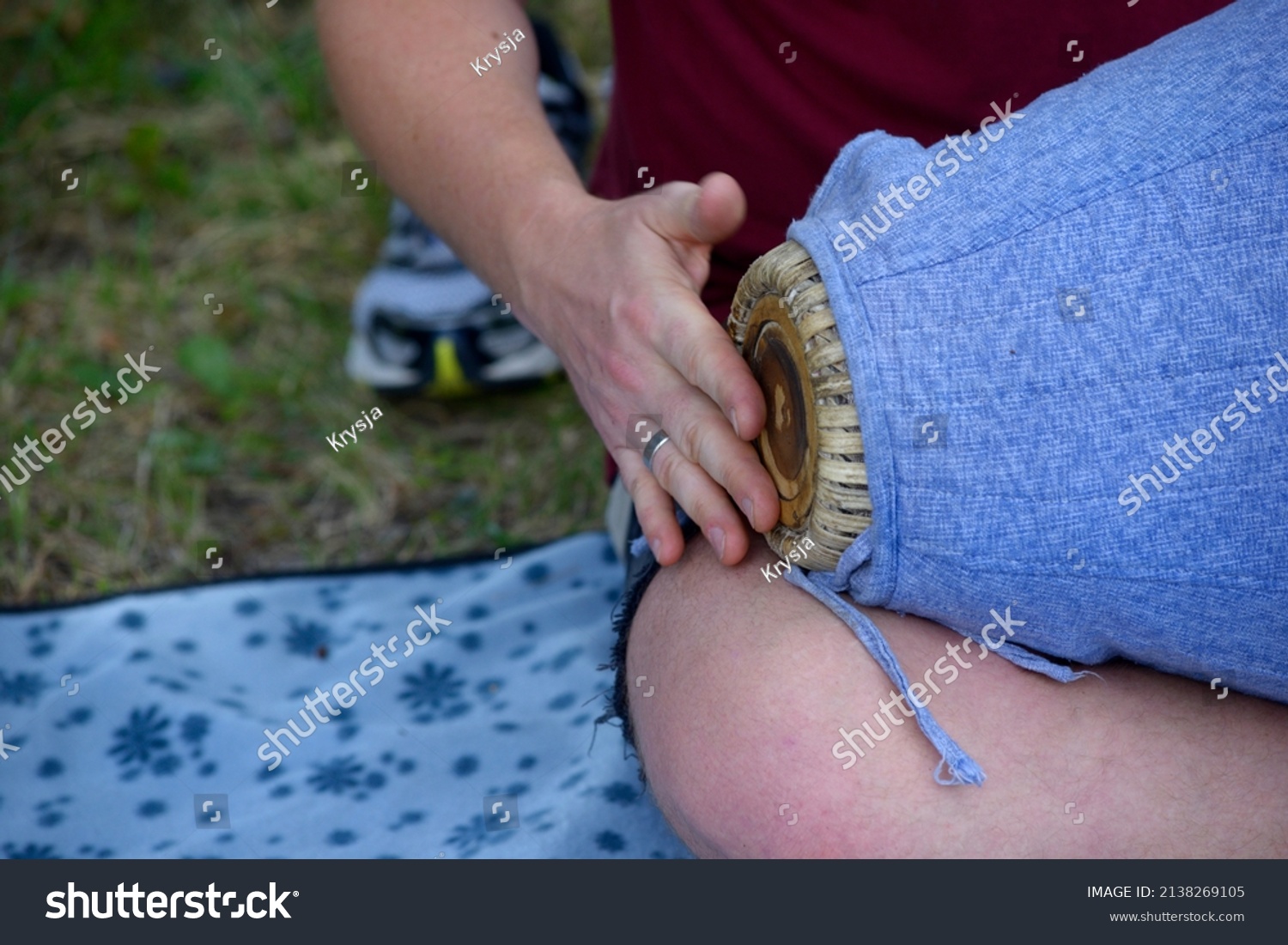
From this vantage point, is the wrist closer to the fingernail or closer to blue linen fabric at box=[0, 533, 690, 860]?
the fingernail

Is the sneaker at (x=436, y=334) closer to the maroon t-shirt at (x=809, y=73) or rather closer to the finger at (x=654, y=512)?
the maroon t-shirt at (x=809, y=73)

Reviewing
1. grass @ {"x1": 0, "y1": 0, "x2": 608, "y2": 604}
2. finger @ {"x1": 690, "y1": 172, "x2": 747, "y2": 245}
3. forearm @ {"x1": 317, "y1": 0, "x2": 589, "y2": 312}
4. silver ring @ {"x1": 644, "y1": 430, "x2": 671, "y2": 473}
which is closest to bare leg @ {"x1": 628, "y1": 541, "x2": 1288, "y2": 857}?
silver ring @ {"x1": 644, "y1": 430, "x2": 671, "y2": 473}

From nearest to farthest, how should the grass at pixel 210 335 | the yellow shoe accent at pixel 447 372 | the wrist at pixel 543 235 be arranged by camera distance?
1. the wrist at pixel 543 235
2. the grass at pixel 210 335
3. the yellow shoe accent at pixel 447 372

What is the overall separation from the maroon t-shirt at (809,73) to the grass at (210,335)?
0.65 m

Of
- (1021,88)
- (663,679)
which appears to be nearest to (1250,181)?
(1021,88)

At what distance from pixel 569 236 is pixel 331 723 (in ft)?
2.02

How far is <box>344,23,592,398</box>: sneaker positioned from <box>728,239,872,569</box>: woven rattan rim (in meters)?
0.91

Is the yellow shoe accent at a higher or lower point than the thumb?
lower

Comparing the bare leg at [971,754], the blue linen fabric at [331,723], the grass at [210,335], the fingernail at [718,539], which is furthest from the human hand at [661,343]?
the grass at [210,335]

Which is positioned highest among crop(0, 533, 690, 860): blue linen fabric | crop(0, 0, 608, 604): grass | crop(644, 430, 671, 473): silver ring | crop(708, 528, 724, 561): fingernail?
crop(644, 430, 671, 473): silver ring

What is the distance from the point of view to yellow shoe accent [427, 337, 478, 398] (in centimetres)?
176

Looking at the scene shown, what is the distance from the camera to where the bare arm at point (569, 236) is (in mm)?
916
